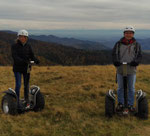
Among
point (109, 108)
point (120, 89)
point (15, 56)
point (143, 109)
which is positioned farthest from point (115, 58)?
point (15, 56)

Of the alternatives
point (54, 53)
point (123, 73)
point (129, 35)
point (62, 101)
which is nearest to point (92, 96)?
point (62, 101)

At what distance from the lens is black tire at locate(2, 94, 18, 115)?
244 inches

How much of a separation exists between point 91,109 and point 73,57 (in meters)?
132

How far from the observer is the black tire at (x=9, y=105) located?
244 inches

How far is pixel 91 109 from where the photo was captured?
689 cm

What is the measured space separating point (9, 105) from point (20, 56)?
1.58 m

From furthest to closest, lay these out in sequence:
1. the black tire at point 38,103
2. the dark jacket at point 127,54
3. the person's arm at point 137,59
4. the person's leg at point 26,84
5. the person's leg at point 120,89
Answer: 1. the black tire at point 38,103
2. the person's leg at point 26,84
3. the person's leg at point 120,89
4. the dark jacket at point 127,54
5. the person's arm at point 137,59

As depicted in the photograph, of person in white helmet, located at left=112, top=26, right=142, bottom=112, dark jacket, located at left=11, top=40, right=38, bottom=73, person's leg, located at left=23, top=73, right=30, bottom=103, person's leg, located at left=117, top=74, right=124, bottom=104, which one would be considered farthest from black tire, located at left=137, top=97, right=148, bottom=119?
dark jacket, located at left=11, top=40, right=38, bottom=73

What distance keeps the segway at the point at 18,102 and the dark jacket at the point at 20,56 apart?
7.4 inches

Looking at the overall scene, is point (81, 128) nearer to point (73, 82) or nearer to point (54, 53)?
point (73, 82)

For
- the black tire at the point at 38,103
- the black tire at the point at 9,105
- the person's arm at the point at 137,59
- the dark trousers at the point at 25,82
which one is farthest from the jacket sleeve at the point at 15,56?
the person's arm at the point at 137,59

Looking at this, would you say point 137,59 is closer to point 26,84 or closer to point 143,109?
point 143,109

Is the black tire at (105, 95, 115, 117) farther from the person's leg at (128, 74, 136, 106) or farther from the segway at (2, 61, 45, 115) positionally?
the segway at (2, 61, 45, 115)

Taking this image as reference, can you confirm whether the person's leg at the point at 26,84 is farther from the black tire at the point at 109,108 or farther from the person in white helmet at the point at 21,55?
the black tire at the point at 109,108
